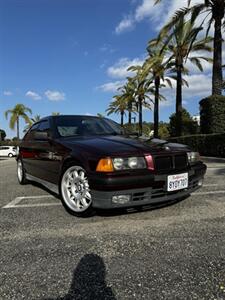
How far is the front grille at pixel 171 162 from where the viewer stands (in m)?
3.99

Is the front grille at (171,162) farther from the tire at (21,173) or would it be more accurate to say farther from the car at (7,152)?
the car at (7,152)

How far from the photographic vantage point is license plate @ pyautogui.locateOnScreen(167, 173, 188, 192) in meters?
4.02

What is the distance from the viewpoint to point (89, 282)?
2498 millimetres

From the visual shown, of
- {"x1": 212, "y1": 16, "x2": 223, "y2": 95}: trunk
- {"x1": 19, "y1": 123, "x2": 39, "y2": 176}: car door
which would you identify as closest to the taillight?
{"x1": 19, "y1": 123, "x2": 39, "y2": 176}: car door

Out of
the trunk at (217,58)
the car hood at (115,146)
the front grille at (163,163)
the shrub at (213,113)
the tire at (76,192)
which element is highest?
the trunk at (217,58)

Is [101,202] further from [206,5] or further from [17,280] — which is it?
[206,5]

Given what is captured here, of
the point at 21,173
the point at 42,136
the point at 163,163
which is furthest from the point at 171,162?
the point at 21,173

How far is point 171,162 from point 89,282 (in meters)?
2.03

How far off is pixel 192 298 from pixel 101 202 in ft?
5.71

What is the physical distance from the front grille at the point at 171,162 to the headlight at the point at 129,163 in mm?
192

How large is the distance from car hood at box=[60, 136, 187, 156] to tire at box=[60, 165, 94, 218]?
0.31 meters

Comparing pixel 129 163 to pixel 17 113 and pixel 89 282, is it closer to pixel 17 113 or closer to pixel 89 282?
pixel 89 282

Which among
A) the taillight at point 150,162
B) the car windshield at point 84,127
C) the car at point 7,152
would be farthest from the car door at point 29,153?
the car at point 7,152

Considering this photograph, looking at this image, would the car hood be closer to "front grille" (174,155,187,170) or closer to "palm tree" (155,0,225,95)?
"front grille" (174,155,187,170)
